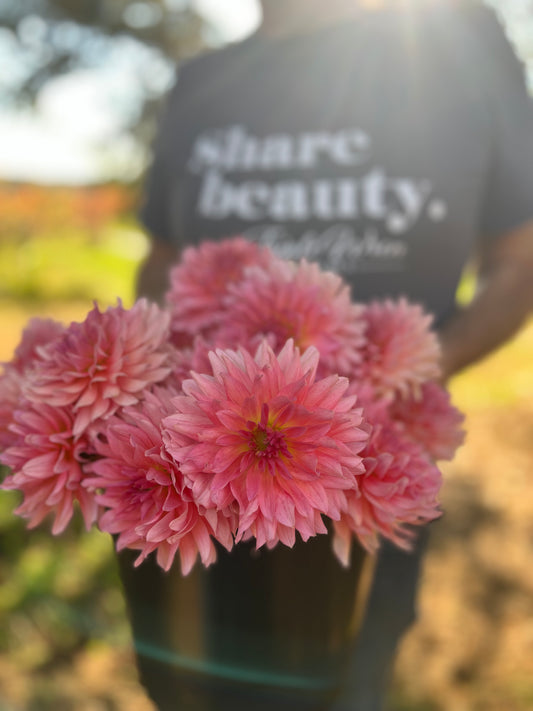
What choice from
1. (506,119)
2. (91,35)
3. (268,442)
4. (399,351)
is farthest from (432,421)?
(91,35)

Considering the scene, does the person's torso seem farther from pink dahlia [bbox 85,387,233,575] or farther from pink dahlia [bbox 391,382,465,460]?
pink dahlia [bbox 85,387,233,575]

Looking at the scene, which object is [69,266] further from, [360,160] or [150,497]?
[150,497]

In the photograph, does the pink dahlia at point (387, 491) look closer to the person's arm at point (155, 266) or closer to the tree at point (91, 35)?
the person's arm at point (155, 266)

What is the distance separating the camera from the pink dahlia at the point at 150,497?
36 cm

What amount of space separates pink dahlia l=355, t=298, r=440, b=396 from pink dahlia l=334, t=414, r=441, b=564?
6 centimetres

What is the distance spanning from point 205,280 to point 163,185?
2.70 ft

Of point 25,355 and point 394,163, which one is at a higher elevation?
point 394,163

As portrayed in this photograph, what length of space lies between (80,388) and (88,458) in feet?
0.18

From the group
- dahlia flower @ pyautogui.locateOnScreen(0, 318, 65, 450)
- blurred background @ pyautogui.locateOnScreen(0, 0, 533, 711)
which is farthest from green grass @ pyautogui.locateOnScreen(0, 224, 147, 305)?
dahlia flower @ pyautogui.locateOnScreen(0, 318, 65, 450)

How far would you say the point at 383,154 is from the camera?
103 cm

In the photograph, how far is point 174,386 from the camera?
0.41 m

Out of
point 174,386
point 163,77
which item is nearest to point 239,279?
point 174,386

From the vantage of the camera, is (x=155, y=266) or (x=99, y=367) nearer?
(x=99, y=367)

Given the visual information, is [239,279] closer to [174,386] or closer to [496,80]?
[174,386]
